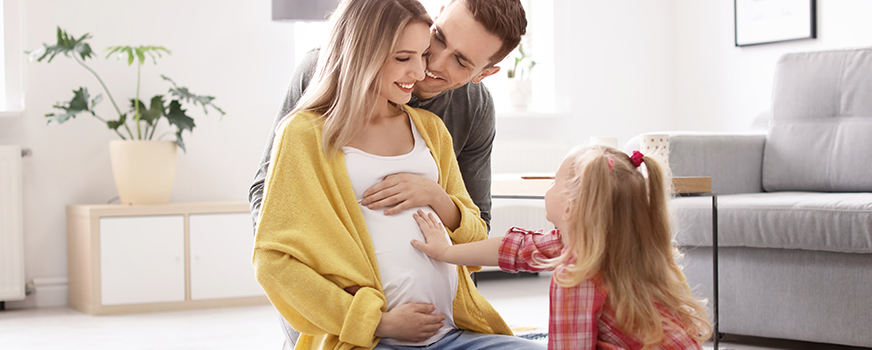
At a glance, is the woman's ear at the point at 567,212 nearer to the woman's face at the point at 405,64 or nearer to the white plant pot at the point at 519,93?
the woman's face at the point at 405,64

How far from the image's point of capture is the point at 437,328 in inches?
41.6

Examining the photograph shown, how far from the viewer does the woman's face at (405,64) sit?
1.12 metres

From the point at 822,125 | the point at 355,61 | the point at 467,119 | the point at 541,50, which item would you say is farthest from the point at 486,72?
the point at 541,50

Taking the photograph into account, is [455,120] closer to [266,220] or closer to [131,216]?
[266,220]

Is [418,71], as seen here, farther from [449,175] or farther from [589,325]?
[589,325]

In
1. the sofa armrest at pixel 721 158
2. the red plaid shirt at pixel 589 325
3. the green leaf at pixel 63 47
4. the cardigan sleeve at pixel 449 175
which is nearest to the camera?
the red plaid shirt at pixel 589 325

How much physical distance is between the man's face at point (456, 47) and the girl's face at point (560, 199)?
0.35 metres

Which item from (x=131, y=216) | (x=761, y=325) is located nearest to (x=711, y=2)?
(x=761, y=325)

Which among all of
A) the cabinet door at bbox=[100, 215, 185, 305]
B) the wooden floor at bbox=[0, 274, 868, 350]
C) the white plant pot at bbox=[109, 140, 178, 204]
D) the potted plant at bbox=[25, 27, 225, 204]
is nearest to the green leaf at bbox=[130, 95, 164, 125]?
the potted plant at bbox=[25, 27, 225, 204]

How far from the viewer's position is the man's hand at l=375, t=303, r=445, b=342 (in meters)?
1.02

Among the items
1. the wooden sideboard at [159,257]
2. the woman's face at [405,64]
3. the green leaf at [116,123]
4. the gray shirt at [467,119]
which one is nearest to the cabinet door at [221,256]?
the wooden sideboard at [159,257]

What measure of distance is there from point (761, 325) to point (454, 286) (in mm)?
1548

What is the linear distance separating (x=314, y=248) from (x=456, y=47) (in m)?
0.46

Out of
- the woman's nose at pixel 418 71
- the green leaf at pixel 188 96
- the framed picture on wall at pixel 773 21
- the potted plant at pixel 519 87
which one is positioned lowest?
the woman's nose at pixel 418 71
